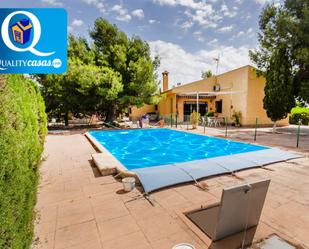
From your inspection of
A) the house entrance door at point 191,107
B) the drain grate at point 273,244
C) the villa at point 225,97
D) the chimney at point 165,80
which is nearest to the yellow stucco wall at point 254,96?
the villa at point 225,97

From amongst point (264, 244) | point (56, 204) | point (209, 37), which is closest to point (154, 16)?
point (209, 37)

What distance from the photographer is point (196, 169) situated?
5574 mm

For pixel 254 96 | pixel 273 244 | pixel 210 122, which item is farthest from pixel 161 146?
pixel 254 96

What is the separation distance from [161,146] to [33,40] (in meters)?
9.46

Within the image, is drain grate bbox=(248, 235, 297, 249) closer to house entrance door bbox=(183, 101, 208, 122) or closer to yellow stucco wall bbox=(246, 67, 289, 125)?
yellow stucco wall bbox=(246, 67, 289, 125)

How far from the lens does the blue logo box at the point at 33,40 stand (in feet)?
13.6

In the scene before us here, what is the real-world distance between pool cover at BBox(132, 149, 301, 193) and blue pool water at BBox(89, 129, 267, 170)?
8.60 feet

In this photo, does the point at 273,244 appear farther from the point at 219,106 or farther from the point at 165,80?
the point at 165,80

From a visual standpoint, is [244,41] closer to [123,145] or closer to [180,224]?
[123,145]

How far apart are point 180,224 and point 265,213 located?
1629mm

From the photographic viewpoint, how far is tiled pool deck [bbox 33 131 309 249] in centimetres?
291

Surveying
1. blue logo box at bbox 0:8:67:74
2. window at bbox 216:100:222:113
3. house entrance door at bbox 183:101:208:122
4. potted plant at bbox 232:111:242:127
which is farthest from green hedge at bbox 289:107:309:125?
blue logo box at bbox 0:8:67:74

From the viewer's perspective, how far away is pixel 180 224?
3.28 m

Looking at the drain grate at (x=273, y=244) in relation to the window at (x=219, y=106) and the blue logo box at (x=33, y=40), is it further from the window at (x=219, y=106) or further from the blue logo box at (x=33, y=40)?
the window at (x=219, y=106)
